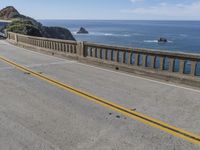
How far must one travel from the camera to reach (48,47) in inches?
625

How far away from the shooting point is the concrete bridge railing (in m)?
8.24

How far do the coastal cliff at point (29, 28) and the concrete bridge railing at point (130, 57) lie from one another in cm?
1964

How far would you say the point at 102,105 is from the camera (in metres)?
6.26

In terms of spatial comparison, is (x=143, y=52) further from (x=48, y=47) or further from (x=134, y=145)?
(x=48, y=47)

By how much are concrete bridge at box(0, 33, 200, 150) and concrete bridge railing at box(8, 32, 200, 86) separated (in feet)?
0.13

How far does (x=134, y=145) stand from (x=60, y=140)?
1304 mm

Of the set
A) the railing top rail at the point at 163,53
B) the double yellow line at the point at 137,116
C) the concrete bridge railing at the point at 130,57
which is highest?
the railing top rail at the point at 163,53

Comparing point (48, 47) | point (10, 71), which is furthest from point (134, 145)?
point (48, 47)

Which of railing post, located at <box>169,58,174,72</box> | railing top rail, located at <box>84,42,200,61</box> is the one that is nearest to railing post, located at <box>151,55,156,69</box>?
railing top rail, located at <box>84,42,200,61</box>

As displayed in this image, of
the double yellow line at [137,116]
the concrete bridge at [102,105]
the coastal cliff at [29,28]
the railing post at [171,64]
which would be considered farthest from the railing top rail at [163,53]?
the coastal cliff at [29,28]

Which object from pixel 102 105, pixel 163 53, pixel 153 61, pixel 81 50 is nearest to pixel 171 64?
pixel 163 53

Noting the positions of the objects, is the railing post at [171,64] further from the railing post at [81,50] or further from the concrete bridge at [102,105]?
the railing post at [81,50]

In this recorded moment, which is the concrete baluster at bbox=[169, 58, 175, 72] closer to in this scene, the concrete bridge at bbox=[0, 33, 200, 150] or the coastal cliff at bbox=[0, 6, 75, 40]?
the concrete bridge at bbox=[0, 33, 200, 150]

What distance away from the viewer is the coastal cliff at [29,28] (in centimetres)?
3556
